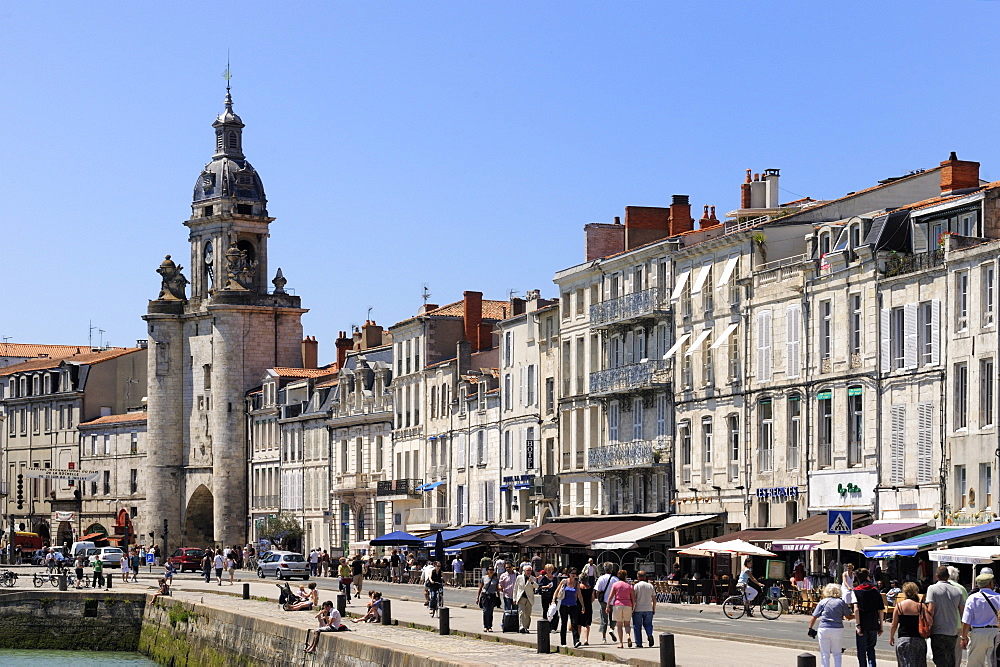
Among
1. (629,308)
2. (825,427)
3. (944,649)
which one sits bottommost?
(944,649)

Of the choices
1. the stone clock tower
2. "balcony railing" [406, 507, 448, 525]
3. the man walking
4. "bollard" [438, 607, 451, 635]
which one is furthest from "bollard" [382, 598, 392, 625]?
the stone clock tower

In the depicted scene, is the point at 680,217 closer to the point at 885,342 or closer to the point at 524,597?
the point at 885,342

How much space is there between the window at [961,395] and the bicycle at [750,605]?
5.81m

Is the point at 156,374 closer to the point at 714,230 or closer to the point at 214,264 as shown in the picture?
the point at 214,264

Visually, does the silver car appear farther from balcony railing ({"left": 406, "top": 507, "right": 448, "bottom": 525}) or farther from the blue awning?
the blue awning

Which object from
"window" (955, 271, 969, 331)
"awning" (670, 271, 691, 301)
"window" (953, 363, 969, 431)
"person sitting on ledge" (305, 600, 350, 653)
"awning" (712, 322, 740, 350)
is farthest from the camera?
"awning" (670, 271, 691, 301)

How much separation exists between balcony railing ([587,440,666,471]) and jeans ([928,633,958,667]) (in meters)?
38.2

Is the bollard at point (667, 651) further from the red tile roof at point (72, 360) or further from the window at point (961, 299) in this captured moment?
the red tile roof at point (72, 360)

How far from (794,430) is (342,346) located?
57169 millimetres

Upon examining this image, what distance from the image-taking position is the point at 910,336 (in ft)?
149

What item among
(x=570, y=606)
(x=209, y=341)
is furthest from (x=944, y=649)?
(x=209, y=341)

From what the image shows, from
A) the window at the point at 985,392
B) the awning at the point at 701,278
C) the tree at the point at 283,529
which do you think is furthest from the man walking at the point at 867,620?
the tree at the point at 283,529

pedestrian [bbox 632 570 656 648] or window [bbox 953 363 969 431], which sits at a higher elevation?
window [bbox 953 363 969 431]

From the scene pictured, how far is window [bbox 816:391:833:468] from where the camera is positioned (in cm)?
4891
